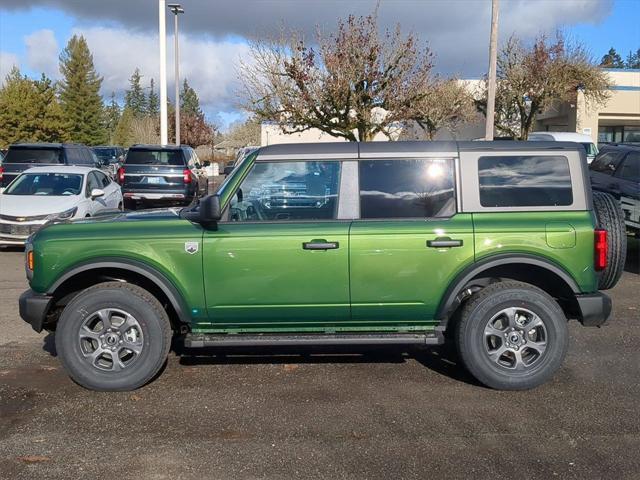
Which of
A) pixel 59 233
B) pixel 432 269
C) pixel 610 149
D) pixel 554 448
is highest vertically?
pixel 610 149

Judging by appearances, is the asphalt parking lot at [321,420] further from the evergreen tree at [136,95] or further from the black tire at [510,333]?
the evergreen tree at [136,95]

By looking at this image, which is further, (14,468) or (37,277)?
(37,277)

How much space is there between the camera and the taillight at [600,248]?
16.6ft

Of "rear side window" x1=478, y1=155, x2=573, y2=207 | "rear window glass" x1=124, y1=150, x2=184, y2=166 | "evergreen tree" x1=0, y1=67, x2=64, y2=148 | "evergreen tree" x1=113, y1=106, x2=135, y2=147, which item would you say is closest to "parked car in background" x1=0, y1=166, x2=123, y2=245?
"rear window glass" x1=124, y1=150, x2=184, y2=166

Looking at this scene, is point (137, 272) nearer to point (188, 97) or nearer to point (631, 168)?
point (631, 168)

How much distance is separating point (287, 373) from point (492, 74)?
648 inches

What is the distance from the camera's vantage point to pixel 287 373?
18.3 feet

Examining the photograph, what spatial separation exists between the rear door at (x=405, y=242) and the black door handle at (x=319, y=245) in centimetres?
14

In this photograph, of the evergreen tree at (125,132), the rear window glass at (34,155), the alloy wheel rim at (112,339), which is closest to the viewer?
the alloy wheel rim at (112,339)

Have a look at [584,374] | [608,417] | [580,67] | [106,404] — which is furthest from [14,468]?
[580,67]

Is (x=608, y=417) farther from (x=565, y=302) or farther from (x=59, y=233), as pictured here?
(x=59, y=233)

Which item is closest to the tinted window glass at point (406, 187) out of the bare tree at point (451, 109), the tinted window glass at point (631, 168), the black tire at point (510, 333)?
the black tire at point (510, 333)

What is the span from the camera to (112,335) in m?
5.06

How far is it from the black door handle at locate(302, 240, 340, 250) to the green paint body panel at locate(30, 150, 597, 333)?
0.03 metres
